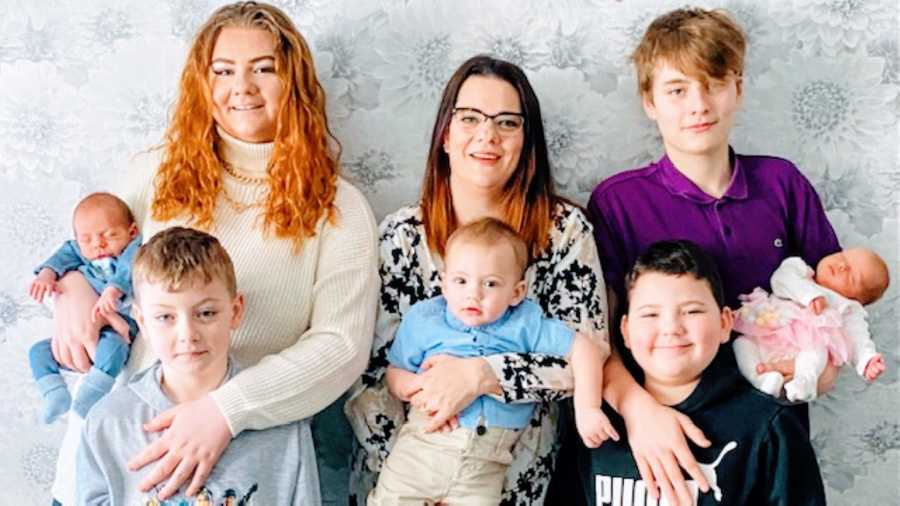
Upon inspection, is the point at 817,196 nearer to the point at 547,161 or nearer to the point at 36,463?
the point at 547,161

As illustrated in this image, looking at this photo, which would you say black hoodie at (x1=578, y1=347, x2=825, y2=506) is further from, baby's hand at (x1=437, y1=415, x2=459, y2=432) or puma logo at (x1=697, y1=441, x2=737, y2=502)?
baby's hand at (x1=437, y1=415, x2=459, y2=432)

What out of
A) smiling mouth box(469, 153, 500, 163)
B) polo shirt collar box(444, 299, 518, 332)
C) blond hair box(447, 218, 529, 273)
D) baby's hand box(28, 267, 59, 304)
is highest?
A: smiling mouth box(469, 153, 500, 163)

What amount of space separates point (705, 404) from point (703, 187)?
502mm

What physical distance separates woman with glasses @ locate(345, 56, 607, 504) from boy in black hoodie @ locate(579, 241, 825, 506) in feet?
0.52

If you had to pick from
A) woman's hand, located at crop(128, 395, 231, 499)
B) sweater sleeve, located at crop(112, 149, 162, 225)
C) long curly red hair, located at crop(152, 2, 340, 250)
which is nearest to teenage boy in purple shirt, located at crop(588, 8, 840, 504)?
long curly red hair, located at crop(152, 2, 340, 250)

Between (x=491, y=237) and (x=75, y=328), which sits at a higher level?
(x=491, y=237)

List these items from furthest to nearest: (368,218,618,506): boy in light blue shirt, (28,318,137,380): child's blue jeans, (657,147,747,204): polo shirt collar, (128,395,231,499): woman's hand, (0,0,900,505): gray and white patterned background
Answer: (0,0,900,505): gray and white patterned background → (657,147,747,204): polo shirt collar → (28,318,137,380): child's blue jeans → (368,218,618,506): boy in light blue shirt → (128,395,231,499): woman's hand

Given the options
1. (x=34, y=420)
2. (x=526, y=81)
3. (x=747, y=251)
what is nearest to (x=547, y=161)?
(x=526, y=81)

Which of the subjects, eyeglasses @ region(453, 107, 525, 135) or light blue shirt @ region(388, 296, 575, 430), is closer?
light blue shirt @ region(388, 296, 575, 430)

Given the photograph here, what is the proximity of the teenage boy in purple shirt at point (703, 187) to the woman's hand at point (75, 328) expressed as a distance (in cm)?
103

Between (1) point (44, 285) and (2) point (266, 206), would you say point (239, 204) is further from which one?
Answer: (1) point (44, 285)

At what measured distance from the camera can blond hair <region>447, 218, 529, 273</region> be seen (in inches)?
75.9

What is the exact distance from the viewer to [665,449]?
6.13ft

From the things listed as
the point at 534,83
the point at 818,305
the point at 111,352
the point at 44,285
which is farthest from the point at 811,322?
the point at 44,285
